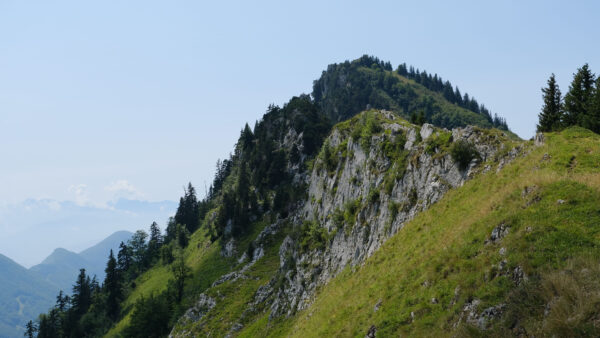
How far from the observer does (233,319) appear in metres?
57.5

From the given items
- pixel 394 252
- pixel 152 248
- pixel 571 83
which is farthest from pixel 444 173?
pixel 152 248

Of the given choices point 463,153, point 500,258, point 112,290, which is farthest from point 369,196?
point 112,290

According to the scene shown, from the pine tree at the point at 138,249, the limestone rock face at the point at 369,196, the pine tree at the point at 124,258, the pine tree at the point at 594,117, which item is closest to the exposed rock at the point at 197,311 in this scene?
the limestone rock face at the point at 369,196

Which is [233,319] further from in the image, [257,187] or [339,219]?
[257,187]

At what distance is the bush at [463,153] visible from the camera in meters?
31.7

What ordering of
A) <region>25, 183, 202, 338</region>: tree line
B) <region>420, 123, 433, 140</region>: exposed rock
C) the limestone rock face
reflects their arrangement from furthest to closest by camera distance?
1. <region>25, 183, 202, 338</region>: tree line
2. <region>420, 123, 433, 140</region>: exposed rock
3. the limestone rock face

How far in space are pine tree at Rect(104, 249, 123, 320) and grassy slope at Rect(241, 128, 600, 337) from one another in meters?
115

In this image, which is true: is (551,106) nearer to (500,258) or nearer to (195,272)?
(500,258)

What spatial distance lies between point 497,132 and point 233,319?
1976 inches

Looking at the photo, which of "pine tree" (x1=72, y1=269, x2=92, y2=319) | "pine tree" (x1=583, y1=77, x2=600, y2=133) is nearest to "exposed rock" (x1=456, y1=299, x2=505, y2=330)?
"pine tree" (x1=583, y1=77, x2=600, y2=133)

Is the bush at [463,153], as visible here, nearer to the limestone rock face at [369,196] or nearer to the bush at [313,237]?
the limestone rock face at [369,196]

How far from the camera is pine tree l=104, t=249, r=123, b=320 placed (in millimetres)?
119438

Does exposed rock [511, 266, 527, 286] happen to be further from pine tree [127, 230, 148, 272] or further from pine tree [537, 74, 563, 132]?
pine tree [127, 230, 148, 272]

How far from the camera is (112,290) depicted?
123375 mm
